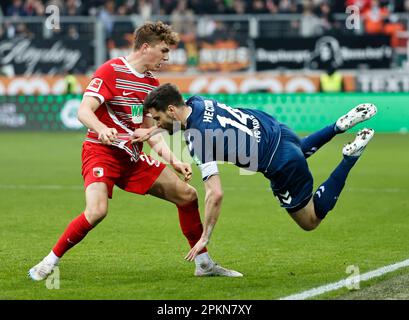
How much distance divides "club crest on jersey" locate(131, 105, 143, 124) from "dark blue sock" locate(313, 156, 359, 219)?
1688mm

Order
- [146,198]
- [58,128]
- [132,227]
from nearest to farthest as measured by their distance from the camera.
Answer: [132,227]
[146,198]
[58,128]

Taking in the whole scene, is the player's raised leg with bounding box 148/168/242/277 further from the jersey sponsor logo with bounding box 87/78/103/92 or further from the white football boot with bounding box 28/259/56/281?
the white football boot with bounding box 28/259/56/281

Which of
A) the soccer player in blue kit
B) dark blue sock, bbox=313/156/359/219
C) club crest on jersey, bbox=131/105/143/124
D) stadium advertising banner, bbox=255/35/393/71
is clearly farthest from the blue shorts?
stadium advertising banner, bbox=255/35/393/71

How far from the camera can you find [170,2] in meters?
29.9

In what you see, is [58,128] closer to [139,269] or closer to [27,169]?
[27,169]

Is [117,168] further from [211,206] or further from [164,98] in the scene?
[211,206]

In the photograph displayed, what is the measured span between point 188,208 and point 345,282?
1573mm

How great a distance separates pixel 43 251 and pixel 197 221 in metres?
1.92

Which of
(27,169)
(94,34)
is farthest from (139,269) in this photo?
(94,34)

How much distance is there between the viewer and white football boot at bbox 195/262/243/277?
8328 millimetres

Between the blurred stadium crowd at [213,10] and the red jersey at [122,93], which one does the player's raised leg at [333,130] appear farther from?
the blurred stadium crowd at [213,10]

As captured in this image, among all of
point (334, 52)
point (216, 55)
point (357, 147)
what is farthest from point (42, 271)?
point (334, 52)

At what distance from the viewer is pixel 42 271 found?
8.05m
